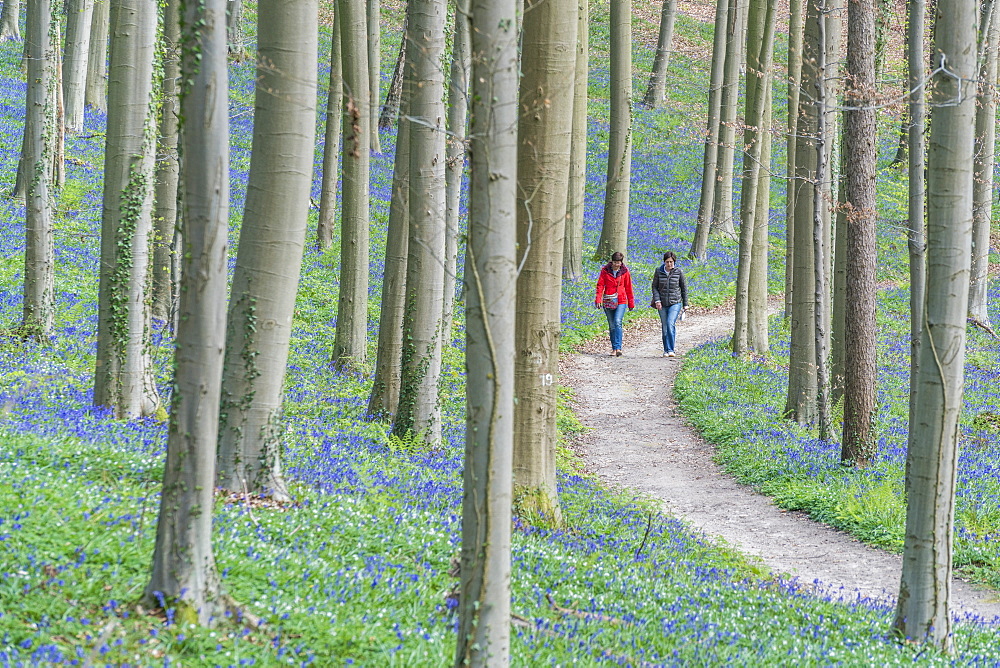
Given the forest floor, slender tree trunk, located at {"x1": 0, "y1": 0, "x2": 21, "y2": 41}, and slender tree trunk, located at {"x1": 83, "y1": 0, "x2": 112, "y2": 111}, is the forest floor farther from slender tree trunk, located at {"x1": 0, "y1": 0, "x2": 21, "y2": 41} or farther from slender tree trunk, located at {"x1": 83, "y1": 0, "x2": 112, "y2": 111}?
slender tree trunk, located at {"x1": 0, "y1": 0, "x2": 21, "y2": 41}

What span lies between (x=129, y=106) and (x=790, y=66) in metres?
11.7

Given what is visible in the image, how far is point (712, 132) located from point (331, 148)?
12.3 m

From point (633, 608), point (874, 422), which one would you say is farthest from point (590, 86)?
point (633, 608)

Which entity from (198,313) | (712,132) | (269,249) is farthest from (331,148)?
(198,313)

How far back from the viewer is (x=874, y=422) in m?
11.0

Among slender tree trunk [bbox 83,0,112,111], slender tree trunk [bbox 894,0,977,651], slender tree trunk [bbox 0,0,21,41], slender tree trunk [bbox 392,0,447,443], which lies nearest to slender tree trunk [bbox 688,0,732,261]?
slender tree trunk [bbox 392,0,447,443]

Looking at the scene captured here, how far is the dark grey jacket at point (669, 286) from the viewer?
1748cm

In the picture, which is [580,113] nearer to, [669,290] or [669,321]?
[669,290]

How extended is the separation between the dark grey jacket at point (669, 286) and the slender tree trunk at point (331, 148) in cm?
687

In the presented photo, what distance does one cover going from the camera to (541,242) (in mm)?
6883

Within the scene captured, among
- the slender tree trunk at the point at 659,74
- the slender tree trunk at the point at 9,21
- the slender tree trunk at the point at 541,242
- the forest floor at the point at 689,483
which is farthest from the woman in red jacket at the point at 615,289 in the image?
the slender tree trunk at the point at 9,21

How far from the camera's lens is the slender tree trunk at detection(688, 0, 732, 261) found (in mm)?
23047

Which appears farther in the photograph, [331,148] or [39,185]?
[331,148]

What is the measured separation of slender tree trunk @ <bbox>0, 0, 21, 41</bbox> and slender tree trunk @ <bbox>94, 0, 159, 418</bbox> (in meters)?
29.3
